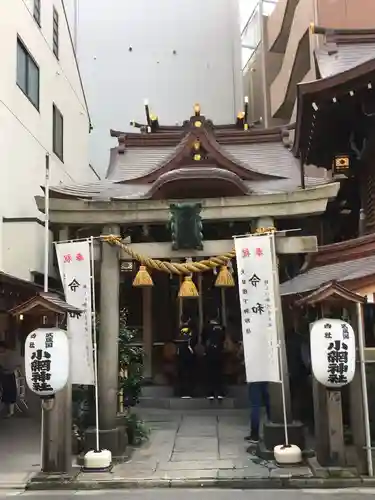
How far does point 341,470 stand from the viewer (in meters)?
8.27

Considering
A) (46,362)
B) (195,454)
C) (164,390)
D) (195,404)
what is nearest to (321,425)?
(195,454)

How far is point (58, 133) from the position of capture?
19.1 meters

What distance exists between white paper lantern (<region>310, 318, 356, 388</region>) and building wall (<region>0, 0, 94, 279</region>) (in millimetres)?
8131

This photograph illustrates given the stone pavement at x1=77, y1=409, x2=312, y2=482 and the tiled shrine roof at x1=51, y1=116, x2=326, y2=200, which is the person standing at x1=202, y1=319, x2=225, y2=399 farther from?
the tiled shrine roof at x1=51, y1=116, x2=326, y2=200

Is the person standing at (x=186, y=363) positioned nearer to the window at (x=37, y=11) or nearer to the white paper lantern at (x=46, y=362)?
the white paper lantern at (x=46, y=362)

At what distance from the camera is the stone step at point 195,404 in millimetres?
14203

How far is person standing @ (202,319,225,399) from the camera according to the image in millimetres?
13828

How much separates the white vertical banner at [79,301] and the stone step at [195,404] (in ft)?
17.5

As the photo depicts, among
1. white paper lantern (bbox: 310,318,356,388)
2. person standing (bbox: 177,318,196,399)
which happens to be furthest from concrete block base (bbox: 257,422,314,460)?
person standing (bbox: 177,318,196,399)

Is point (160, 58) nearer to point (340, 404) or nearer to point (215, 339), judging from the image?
point (215, 339)

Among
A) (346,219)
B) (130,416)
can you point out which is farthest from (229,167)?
(130,416)

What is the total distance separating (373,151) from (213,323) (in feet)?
18.2

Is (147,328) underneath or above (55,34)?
underneath

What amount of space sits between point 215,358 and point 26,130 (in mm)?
7893
